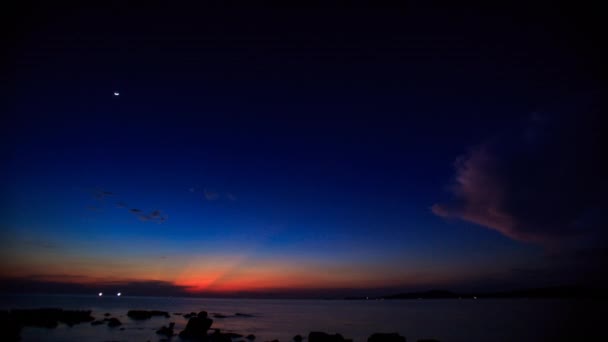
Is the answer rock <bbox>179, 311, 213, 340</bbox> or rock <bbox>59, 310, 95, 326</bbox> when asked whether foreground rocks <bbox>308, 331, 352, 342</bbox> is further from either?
rock <bbox>59, 310, 95, 326</bbox>

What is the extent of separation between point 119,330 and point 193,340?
16.7 meters

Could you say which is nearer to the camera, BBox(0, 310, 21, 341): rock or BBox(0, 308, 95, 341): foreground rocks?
BBox(0, 310, 21, 341): rock

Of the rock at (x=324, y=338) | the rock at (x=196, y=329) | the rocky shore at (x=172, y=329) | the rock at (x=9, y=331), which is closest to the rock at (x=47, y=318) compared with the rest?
the rocky shore at (x=172, y=329)

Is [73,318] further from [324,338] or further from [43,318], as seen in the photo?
[324,338]

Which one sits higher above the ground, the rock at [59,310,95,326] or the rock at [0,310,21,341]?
the rock at [0,310,21,341]

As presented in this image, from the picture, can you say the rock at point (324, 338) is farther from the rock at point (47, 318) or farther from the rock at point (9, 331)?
the rock at point (47, 318)

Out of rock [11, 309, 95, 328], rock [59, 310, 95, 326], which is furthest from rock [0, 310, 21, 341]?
rock [59, 310, 95, 326]

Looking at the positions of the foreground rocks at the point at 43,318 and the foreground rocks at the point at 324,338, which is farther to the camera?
the foreground rocks at the point at 43,318

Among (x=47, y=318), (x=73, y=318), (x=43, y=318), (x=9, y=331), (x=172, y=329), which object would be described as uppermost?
(x=9, y=331)

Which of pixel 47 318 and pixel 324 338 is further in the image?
pixel 47 318

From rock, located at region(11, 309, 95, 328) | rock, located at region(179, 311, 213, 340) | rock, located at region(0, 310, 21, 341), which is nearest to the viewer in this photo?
rock, located at region(0, 310, 21, 341)

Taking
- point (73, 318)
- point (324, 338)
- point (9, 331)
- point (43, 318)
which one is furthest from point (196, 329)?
point (43, 318)

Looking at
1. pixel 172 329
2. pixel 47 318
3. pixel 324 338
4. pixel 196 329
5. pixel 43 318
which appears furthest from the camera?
pixel 47 318

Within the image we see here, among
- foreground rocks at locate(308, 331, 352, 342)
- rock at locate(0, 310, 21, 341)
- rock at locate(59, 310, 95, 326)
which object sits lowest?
rock at locate(59, 310, 95, 326)
